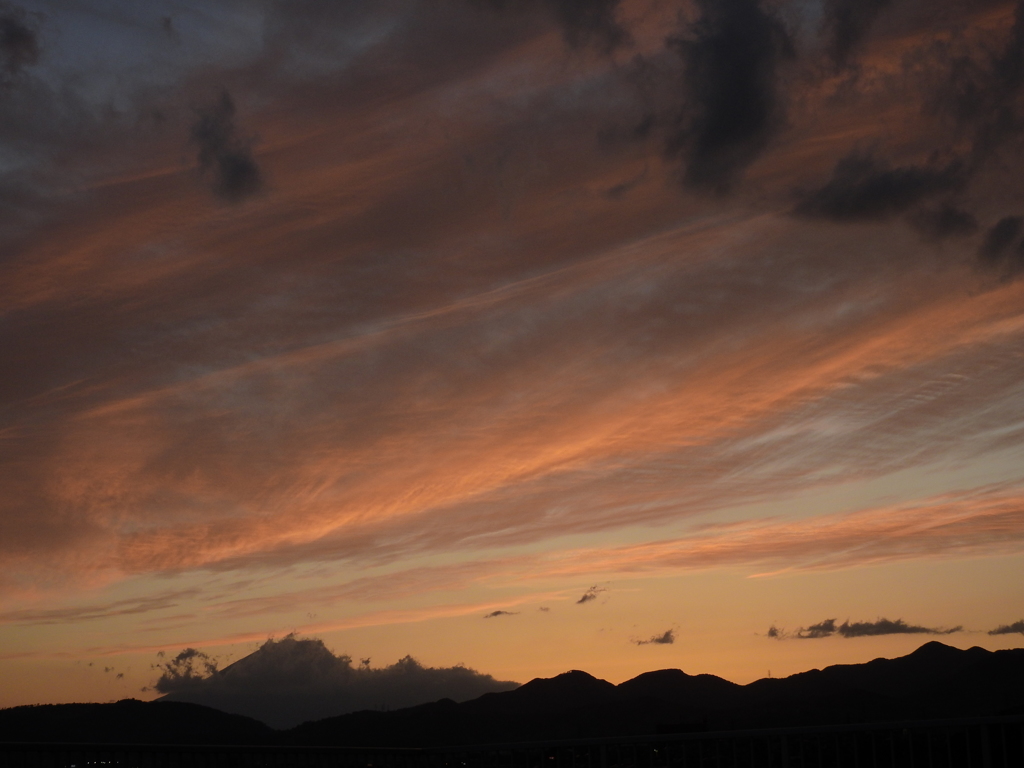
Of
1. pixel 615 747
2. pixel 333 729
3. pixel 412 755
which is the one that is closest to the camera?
pixel 615 747

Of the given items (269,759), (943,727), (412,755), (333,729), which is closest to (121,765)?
(269,759)

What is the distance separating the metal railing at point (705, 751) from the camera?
13125 millimetres

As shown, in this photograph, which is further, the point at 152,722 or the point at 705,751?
the point at 152,722

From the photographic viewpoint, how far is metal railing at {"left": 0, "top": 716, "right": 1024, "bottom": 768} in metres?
13.1

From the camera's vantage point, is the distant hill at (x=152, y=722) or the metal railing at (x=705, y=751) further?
the distant hill at (x=152, y=722)

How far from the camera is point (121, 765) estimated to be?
14602 millimetres

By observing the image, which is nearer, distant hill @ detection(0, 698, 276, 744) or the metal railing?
the metal railing

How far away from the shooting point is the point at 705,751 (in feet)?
50.5

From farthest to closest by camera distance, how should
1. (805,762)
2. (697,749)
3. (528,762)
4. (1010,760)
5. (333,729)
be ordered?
1. (333,729)
2. (528,762)
3. (697,749)
4. (805,762)
5. (1010,760)

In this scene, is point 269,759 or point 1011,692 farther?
point 1011,692

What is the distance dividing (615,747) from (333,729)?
16383 centimetres

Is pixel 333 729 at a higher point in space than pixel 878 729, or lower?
lower

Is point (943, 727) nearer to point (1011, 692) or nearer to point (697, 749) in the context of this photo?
point (697, 749)

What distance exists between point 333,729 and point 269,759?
162 meters
